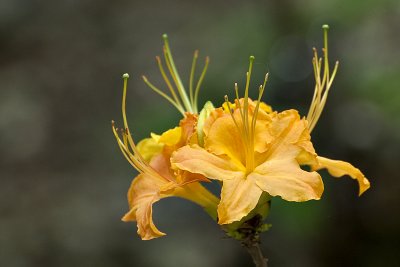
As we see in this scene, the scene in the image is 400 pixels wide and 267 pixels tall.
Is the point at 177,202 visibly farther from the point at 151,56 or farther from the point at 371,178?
the point at 151,56

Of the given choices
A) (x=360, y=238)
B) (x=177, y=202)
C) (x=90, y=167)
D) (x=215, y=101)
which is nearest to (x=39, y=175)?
(x=90, y=167)

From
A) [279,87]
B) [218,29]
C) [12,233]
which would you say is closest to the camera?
[279,87]

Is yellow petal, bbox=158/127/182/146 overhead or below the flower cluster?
overhead

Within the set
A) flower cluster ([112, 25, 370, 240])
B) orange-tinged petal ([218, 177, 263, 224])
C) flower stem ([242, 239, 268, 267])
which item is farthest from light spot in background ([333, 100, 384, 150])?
orange-tinged petal ([218, 177, 263, 224])

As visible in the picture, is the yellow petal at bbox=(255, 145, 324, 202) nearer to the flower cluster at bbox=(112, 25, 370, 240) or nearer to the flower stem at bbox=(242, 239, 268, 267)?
the flower cluster at bbox=(112, 25, 370, 240)

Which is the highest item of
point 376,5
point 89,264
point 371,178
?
point 376,5

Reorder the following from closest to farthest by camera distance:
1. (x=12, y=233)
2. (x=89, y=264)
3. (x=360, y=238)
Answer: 1. (x=360, y=238)
2. (x=89, y=264)
3. (x=12, y=233)

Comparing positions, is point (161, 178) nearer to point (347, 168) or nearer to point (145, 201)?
point (145, 201)

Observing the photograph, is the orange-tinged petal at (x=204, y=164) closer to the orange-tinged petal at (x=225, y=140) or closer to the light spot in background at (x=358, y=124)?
the orange-tinged petal at (x=225, y=140)
